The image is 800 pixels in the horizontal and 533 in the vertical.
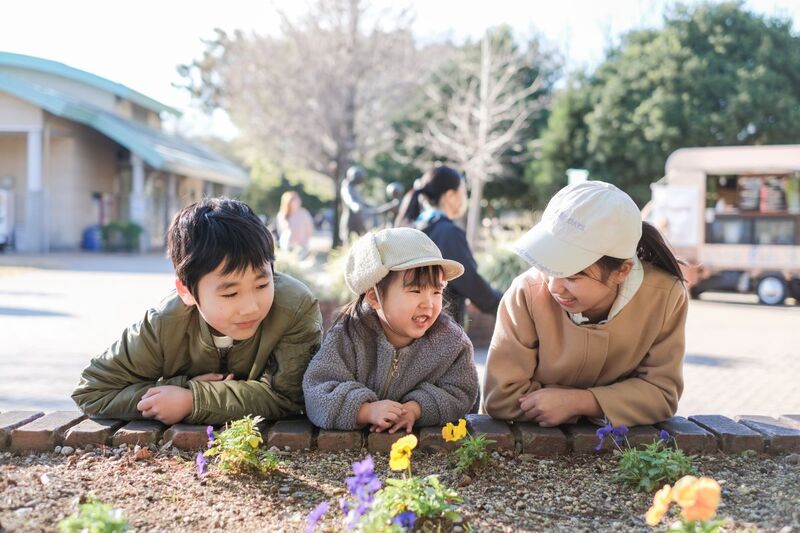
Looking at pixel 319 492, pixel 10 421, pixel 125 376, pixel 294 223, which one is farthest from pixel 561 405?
pixel 294 223

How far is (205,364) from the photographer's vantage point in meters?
2.89

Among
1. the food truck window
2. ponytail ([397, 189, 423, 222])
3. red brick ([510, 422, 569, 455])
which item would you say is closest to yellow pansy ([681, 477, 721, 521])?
red brick ([510, 422, 569, 455])

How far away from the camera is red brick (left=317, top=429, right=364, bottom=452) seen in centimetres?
261

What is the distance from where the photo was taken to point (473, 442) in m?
2.41

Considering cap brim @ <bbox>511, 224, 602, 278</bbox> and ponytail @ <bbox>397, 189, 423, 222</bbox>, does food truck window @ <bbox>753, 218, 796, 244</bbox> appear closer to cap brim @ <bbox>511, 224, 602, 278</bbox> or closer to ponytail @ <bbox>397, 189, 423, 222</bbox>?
ponytail @ <bbox>397, 189, 423, 222</bbox>

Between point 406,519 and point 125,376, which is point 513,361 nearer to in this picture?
point 406,519

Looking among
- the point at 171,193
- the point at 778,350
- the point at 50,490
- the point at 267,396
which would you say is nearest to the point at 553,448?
the point at 267,396

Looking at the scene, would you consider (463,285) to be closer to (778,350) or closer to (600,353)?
(600,353)

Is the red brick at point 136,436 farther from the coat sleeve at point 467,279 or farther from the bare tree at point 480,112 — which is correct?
the bare tree at point 480,112

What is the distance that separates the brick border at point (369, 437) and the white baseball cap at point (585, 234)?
598mm

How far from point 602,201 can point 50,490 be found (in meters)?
1.92

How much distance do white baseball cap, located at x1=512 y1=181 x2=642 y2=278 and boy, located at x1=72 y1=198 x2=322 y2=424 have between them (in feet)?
2.99

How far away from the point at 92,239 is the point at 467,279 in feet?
70.1

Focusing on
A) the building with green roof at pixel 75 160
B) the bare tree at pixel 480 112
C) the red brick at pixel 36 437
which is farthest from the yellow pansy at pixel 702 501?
the building with green roof at pixel 75 160
